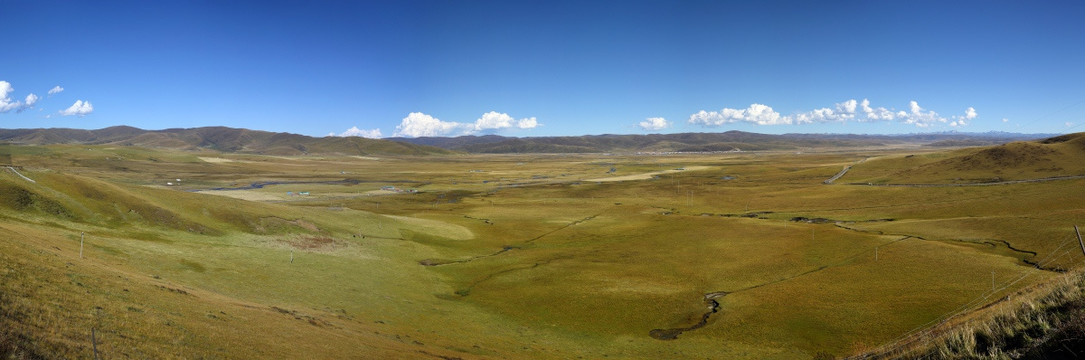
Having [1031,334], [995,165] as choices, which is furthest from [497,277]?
[995,165]

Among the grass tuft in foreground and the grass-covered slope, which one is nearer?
the grass tuft in foreground

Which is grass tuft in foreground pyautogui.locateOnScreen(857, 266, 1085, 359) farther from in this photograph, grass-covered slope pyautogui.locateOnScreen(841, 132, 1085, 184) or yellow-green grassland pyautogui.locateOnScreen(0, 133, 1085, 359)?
grass-covered slope pyautogui.locateOnScreen(841, 132, 1085, 184)

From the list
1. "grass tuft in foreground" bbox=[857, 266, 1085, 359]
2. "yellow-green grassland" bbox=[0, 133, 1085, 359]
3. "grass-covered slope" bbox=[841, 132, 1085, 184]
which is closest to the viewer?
"grass tuft in foreground" bbox=[857, 266, 1085, 359]

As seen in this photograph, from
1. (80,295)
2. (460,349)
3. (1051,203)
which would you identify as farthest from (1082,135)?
(80,295)

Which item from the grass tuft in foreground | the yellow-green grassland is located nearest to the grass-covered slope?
the yellow-green grassland

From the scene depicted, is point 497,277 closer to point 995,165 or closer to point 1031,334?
point 1031,334

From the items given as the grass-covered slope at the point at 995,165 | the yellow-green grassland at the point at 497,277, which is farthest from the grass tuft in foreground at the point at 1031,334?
the grass-covered slope at the point at 995,165

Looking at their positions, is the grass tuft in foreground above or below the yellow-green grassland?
above

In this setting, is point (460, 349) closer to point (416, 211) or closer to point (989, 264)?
point (989, 264)
